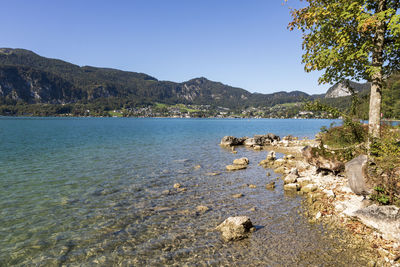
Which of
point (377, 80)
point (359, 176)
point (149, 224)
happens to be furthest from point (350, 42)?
point (149, 224)

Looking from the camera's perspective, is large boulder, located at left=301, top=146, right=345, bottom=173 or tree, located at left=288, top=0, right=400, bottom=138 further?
large boulder, located at left=301, top=146, right=345, bottom=173

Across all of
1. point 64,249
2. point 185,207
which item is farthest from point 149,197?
point 64,249

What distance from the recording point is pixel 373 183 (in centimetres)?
1134

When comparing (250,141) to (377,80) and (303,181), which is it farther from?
(377,80)

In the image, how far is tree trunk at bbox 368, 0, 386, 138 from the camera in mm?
11133

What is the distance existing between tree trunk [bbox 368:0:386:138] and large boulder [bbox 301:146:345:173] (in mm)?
6176

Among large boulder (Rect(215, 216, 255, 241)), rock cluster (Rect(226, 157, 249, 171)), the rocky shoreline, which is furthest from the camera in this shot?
rock cluster (Rect(226, 157, 249, 171))

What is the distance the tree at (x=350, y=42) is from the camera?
10.9 meters

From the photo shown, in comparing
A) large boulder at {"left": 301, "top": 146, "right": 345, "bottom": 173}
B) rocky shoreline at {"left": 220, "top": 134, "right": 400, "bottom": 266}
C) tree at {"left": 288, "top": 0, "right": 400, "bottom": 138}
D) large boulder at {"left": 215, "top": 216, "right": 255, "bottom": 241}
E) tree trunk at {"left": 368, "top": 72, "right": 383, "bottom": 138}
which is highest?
tree at {"left": 288, "top": 0, "right": 400, "bottom": 138}

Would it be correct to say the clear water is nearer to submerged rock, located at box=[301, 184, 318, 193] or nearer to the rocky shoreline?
the rocky shoreline

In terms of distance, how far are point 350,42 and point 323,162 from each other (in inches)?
373

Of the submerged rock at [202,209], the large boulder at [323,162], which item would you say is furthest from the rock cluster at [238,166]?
the submerged rock at [202,209]

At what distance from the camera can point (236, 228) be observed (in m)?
10.4

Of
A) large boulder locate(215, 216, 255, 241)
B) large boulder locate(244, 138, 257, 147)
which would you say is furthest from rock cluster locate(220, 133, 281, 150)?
large boulder locate(215, 216, 255, 241)
